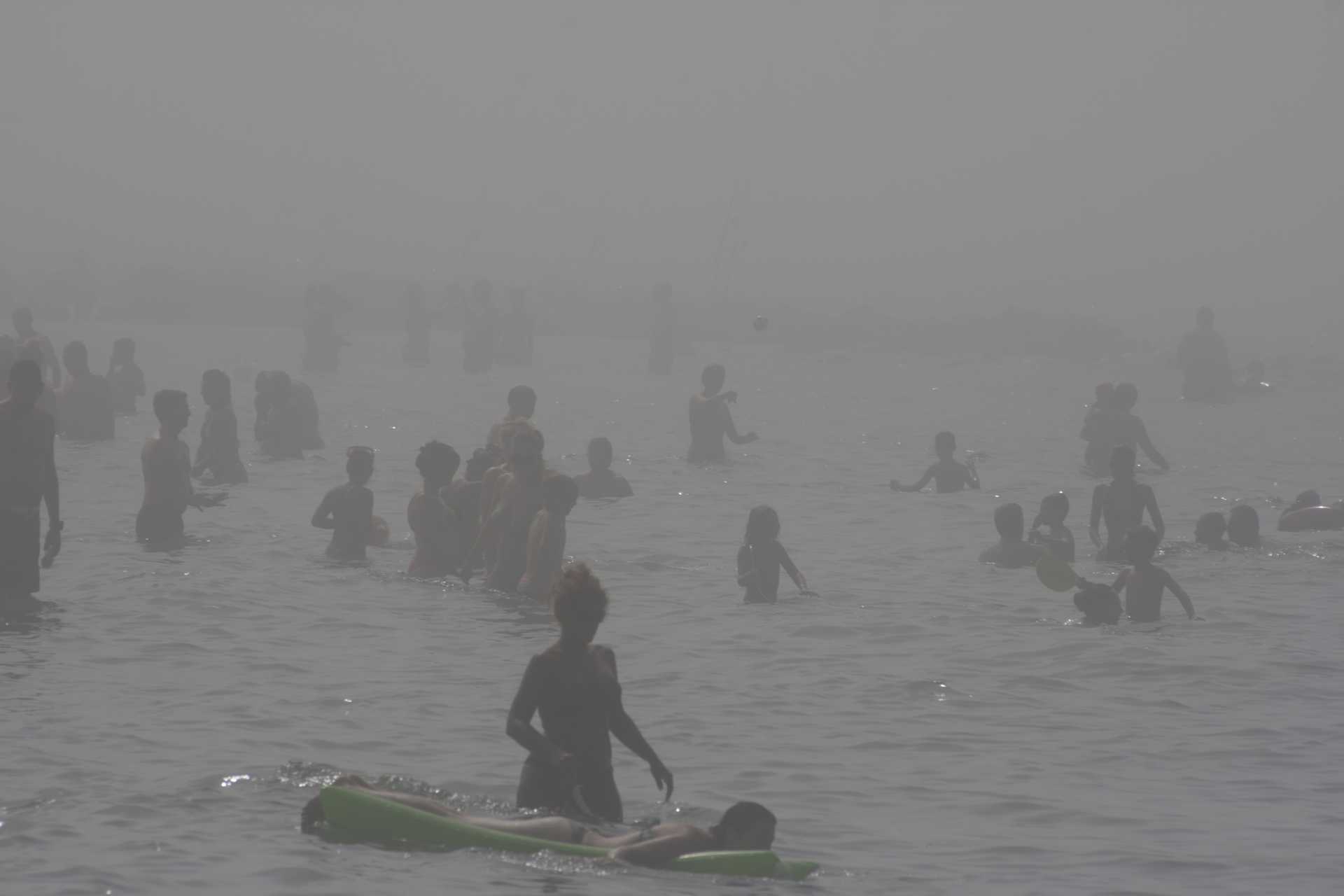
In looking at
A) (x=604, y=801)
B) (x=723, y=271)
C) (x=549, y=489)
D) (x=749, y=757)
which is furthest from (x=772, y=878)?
(x=723, y=271)

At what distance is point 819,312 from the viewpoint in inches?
2340

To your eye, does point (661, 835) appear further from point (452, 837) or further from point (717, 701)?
point (717, 701)

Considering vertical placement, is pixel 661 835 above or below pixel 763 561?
below

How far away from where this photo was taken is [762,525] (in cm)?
1512

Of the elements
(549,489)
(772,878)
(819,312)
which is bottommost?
(772,878)

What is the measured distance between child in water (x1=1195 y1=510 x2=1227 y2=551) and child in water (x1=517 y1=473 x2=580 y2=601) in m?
6.89

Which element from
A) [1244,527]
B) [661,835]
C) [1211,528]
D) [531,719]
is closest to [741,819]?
[661,835]

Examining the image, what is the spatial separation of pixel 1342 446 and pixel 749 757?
80.3 ft

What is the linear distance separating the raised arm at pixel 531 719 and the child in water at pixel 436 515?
7355mm

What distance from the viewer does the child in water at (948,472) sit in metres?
21.7

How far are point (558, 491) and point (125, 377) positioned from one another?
46.3 ft

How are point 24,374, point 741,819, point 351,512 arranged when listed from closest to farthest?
point 741,819 < point 24,374 < point 351,512

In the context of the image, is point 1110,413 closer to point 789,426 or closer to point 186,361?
point 789,426

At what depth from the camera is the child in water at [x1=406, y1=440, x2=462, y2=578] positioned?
15.4 meters
